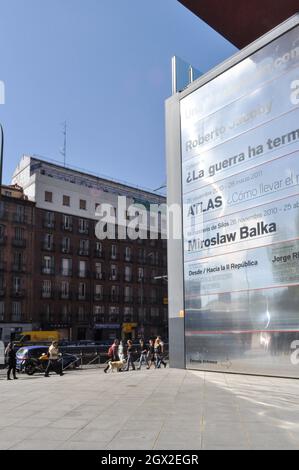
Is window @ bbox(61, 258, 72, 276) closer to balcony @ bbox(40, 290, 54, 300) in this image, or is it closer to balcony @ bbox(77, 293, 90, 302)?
balcony @ bbox(77, 293, 90, 302)

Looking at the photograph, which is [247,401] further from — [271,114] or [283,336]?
[271,114]

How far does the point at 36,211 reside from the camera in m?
65.4

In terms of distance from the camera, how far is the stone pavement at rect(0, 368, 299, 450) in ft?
23.4

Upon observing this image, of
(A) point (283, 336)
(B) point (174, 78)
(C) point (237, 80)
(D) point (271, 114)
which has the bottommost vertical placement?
(A) point (283, 336)

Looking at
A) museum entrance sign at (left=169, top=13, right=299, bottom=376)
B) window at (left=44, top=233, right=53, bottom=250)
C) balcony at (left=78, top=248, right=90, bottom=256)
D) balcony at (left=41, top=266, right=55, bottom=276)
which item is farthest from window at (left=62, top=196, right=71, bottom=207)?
museum entrance sign at (left=169, top=13, right=299, bottom=376)

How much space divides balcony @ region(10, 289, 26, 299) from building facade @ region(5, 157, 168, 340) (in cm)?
149

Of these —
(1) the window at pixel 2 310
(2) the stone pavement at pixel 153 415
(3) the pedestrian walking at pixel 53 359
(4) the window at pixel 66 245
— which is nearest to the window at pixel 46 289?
(4) the window at pixel 66 245

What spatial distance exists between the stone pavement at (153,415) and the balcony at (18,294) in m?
47.9

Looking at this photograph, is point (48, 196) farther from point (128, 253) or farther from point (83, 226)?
point (128, 253)

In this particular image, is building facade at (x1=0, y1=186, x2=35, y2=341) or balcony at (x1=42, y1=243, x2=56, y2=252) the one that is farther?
balcony at (x1=42, y1=243, x2=56, y2=252)

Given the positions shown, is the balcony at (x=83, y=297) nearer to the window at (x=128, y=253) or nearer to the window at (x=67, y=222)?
the window at (x=67, y=222)
